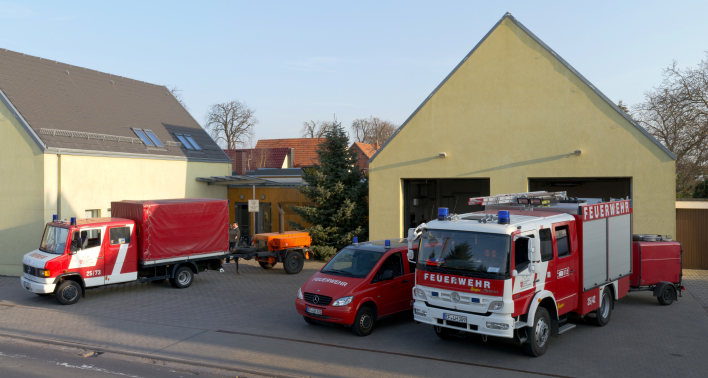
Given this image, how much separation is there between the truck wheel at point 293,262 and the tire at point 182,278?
3363 millimetres

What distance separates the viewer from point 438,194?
86.1ft

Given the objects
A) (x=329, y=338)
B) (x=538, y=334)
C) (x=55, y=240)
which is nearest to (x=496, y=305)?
(x=538, y=334)

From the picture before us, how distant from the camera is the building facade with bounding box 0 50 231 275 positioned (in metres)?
19.4

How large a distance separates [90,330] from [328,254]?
11044 mm

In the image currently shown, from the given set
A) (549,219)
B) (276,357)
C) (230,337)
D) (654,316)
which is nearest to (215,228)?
(230,337)

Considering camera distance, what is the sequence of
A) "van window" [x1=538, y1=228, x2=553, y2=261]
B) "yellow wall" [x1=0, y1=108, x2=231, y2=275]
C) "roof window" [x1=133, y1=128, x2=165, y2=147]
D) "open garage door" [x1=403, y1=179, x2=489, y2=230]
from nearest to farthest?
"van window" [x1=538, y1=228, x2=553, y2=261], "yellow wall" [x1=0, y1=108, x2=231, y2=275], "open garage door" [x1=403, y1=179, x2=489, y2=230], "roof window" [x1=133, y1=128, x2=165, y2=147]

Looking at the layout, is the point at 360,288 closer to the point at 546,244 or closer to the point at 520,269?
the point at 520,269

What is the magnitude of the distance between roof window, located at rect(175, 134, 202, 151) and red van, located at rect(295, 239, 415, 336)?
1623cm

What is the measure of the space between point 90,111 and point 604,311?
2131 centimetres

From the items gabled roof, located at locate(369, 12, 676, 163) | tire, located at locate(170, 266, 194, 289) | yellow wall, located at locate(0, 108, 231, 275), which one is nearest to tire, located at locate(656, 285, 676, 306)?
gabled roof, located at locate(369, 12, 676, 163)

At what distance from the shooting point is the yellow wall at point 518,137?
1659 cm

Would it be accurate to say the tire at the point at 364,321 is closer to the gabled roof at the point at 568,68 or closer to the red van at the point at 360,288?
the red van at the point at 360,288

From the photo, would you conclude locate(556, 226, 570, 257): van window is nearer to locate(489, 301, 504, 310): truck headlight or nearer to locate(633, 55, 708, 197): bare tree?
locate(489, 301, 504, 310): truck headlight

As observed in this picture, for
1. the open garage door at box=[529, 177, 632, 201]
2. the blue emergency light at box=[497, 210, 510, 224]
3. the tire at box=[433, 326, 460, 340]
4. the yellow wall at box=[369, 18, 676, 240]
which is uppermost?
the yellow wall at box=[369, 18, 676, 240]
